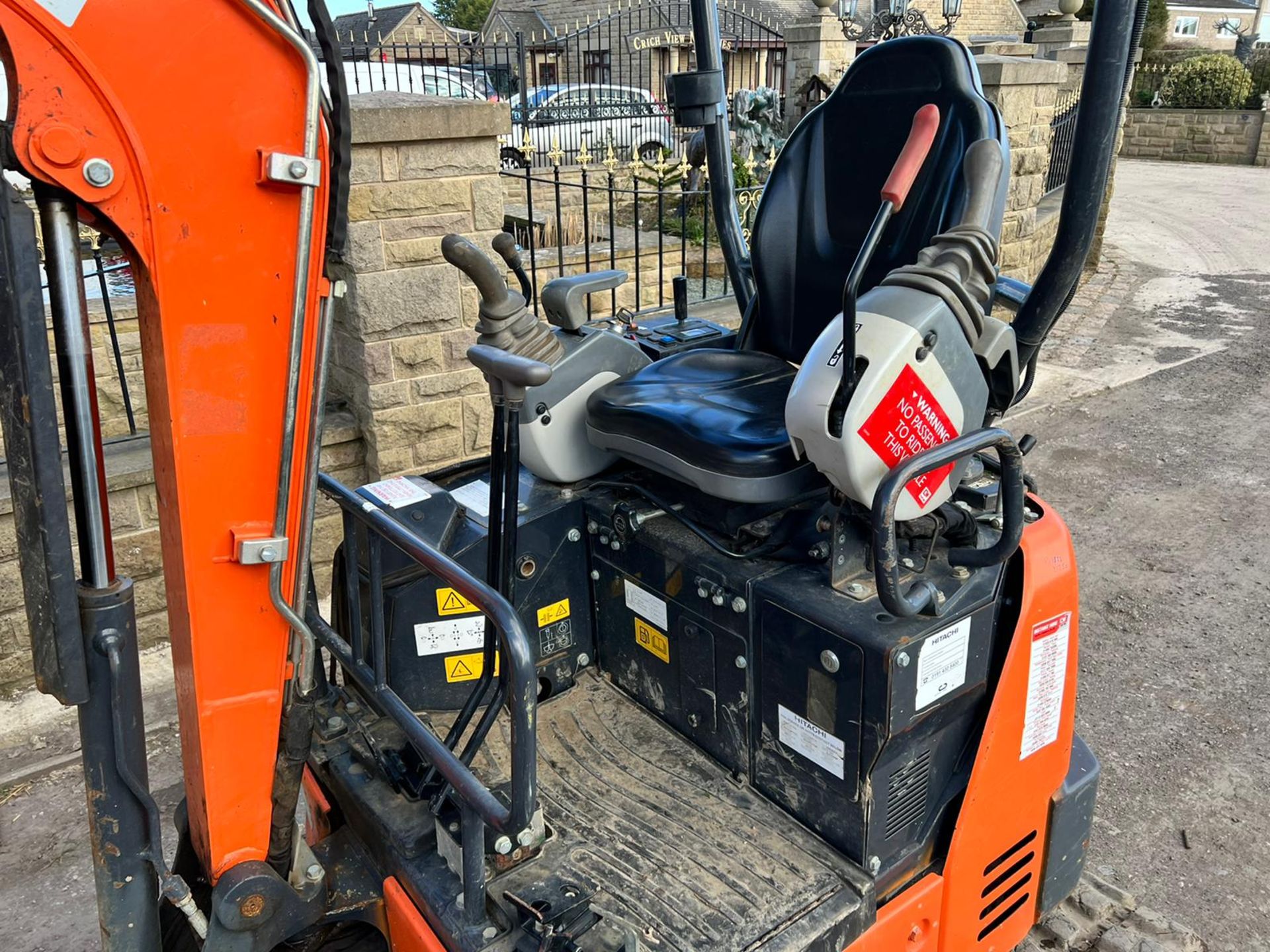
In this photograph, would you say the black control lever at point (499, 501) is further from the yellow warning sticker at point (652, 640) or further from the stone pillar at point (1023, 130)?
the stone pillar at point (1023, 130)

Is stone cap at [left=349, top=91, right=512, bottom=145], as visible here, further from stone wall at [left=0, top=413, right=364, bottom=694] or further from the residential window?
the residential window

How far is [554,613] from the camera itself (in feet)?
8.17

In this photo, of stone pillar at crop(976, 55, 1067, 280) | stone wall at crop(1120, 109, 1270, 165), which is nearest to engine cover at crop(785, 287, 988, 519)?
stone pillar at crop(976, 55, 1067, 280)

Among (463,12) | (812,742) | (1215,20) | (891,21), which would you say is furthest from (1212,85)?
(463,12)

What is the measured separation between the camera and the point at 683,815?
2.17 m

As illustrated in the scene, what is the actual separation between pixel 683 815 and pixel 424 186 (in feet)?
8.66

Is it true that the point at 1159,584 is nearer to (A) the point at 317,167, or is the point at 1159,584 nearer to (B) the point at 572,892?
(B) the point at 572,892

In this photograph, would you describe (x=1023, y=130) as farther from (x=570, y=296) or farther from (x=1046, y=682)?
(x=1046, y=682)

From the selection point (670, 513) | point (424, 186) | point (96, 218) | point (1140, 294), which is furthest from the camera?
point (1140, 294)

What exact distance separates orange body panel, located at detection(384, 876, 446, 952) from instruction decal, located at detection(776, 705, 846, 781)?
0.78 m

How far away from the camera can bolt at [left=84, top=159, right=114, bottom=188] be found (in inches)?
51.6

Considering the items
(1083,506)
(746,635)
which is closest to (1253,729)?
(1083,506)

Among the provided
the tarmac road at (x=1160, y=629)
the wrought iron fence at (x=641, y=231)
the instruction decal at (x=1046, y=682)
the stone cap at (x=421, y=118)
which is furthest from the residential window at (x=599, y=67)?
the instruction decal at (x=1046, y=682)

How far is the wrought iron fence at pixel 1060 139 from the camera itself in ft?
30.6
